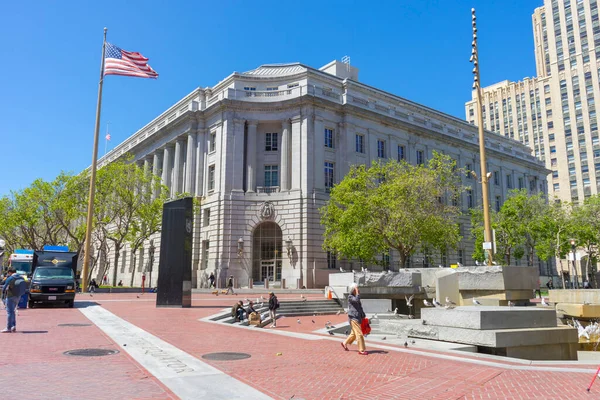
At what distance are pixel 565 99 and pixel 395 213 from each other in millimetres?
78902

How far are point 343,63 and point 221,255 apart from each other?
31.0m

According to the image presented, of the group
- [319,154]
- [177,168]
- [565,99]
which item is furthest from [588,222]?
[565,99]

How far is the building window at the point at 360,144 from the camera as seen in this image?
5084 cm

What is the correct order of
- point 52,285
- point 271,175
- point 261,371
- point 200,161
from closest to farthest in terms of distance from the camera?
point 261,371 < point 52,285 < point 271,175 < point 200,161

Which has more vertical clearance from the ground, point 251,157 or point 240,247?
point 251,157

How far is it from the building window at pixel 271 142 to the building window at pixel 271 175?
204cm

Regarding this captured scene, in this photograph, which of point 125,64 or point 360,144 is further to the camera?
point 360,144

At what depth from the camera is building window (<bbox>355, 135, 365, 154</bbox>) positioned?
5084 centimetres

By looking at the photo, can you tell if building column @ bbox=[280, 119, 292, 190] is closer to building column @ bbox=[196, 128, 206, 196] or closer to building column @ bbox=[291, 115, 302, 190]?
building column @ bbox=[291, 115, 302, 190]

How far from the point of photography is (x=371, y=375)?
27.1ft

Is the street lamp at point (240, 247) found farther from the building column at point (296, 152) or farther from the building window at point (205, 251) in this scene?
the building column at point (296, 152)

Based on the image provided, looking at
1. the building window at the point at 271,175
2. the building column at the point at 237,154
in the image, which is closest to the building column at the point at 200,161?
the building column at the point at 237,154

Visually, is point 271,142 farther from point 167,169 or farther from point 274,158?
point 167,169

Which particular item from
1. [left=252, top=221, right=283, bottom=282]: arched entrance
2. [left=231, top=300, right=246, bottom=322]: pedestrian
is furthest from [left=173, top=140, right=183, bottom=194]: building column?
[left=231, top=300, right=246, bottom=322]: pedestrian
